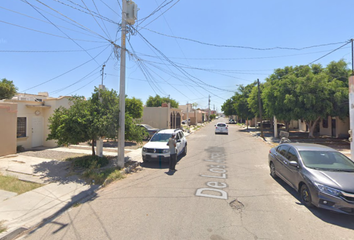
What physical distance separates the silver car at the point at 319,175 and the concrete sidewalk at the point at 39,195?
577 centimetres

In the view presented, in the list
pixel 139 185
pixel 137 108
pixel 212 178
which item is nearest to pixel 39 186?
pixel 139 185

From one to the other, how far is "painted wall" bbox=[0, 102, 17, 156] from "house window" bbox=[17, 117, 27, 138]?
150 cm

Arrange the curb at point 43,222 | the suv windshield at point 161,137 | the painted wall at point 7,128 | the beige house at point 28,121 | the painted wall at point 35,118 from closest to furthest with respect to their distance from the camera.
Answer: the curb at point 43,222 < the painted wall at point 7,128 < the beige house at point 28,121 < the suv windshield at point 161,137 < the painted wall at point 35,118

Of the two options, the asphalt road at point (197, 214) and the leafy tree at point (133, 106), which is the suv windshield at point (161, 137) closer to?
the asphalt road at point (197, 214)

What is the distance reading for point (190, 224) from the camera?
13.5ft

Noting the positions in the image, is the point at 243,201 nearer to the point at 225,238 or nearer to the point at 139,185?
the point at 225,238

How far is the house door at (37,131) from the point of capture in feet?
41.6

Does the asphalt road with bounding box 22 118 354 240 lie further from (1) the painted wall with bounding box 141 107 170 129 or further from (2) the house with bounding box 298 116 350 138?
(1) the painted wall with bounding box 141 107 170 129

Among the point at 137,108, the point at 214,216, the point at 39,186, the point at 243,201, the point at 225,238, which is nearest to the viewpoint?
the point at 225,238

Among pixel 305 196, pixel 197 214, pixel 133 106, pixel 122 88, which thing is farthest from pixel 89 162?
pixel 133 106

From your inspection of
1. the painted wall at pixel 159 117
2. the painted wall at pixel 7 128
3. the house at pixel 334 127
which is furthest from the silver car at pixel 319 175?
the painted wall at pixel 159 117

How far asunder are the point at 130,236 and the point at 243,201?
3058mm

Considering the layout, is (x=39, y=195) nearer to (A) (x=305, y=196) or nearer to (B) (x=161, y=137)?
(B) (x=161, y=137)

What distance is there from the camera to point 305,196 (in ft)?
16.6
